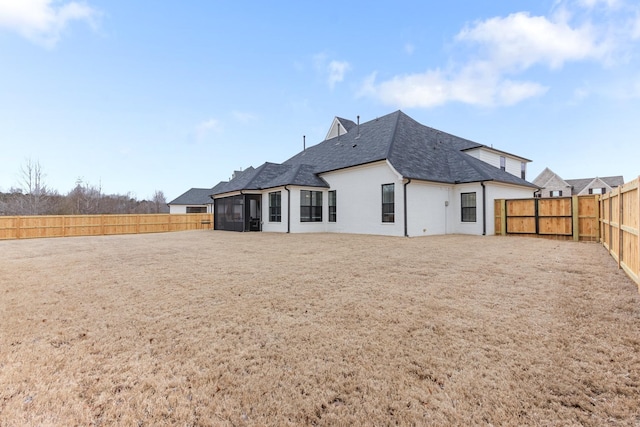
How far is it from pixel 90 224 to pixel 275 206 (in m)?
12.3

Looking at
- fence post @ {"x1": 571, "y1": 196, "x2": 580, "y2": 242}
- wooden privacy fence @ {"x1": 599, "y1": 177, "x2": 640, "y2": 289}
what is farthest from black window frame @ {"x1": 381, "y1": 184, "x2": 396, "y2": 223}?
wooden privacy fence @ {"x1": 599, "y1": 177, "x2": 640, "y2": 289}

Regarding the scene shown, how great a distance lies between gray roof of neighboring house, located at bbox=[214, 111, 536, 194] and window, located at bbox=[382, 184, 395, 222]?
1.11 m

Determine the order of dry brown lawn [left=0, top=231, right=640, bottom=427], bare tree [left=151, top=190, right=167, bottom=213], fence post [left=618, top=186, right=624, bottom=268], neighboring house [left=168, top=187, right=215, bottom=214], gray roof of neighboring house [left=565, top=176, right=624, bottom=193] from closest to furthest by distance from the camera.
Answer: dry brown lawn [left=0, top=231, right=640, bottom=427]
fence post [left=618, top=186, right=624, bottom=268]
neighboring house [left=168, top=187, right=215, bottom=214]
gray roof of neighboring house [left=565, top=176, right=624, bottom=193]
bare tree [left=151, top=190, right=167, bottom=213]

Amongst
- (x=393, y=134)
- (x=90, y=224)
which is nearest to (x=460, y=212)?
(x=393, y=134)

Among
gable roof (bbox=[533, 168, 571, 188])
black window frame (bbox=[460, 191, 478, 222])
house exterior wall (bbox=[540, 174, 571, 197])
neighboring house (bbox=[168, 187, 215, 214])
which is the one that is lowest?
black window frame (bbox=[460, 191, 478, 222])

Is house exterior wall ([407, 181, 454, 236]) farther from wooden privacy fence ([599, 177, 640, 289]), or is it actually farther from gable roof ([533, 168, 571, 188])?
gable roof ([533, 168, 571, 188])

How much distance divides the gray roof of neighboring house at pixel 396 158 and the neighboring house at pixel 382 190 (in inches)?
2.6

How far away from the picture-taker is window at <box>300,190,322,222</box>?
51.7 feet

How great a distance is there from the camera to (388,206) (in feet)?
44.8

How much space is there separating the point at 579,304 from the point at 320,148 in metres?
19.0

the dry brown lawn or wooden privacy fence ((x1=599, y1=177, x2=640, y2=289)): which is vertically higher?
wooden privacy fence ((x1=599, y1=177, x2=640, y2=289))

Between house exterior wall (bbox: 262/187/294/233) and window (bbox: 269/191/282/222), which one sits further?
window (bbox: 269/191/282/222)

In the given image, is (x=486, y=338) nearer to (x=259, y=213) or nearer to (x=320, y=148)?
(x=259, y=213)

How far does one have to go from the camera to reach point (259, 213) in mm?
17766
